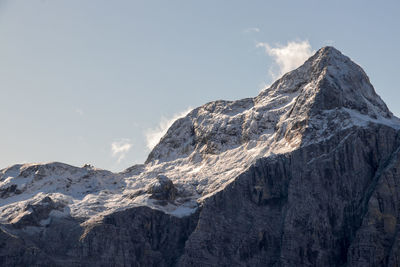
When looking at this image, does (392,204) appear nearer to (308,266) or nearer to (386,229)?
(386,229)

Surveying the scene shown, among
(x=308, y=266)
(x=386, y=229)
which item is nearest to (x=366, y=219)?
(x=386, y=229)

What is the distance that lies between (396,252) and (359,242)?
361 inches

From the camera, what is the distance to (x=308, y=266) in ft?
655

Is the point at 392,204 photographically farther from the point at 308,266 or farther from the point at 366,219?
the point at 308,266

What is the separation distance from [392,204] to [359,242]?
13102 mm

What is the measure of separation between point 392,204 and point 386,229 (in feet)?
23.2

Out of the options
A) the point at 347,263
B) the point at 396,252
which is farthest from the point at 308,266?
the point at 396,252

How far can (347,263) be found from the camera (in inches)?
7677

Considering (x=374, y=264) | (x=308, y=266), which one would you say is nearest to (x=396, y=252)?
(x=374, y=264)

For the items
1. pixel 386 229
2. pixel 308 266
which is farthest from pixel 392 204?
pixel 308 266

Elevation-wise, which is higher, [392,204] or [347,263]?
[392,204]

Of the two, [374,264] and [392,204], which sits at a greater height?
[392,204]

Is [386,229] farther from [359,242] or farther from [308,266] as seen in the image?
[308,266]

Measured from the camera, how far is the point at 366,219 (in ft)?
647
